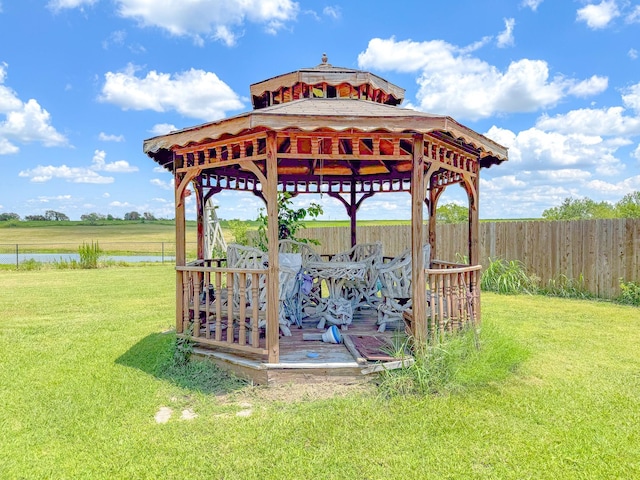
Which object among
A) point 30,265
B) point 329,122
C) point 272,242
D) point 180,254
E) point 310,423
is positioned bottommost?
point 310,423

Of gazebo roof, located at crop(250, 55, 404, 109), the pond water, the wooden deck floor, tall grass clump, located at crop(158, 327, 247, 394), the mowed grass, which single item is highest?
gazebo roof, located at crop(250, 55, 404, 109)

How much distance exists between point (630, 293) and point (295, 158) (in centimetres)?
760

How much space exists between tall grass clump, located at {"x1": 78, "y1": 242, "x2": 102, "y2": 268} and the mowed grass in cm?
1241

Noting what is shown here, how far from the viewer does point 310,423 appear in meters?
3.22

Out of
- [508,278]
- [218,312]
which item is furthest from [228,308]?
[508,278]

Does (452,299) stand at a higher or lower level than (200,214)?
lower

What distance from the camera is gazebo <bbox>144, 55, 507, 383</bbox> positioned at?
3.84m

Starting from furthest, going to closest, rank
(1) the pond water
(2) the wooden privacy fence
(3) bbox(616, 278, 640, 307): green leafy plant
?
(1) the pond water < (2) the wooden privacy fence < (3) bbox(616, 278, 640, 307): green leafy plant

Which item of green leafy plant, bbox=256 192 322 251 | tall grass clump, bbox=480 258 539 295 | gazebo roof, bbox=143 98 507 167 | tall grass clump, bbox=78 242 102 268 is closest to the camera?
gazebo roof, bbox=143 98 507 167

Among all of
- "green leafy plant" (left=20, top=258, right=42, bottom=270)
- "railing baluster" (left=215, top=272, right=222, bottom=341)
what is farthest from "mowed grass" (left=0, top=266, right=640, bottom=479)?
"green leafy plant" (left=20, top=258, right=42, bottom=270)

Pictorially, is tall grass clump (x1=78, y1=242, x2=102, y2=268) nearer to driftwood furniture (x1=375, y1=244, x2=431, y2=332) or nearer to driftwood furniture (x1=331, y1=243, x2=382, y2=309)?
driftwood furniture (x1=331, y1=243, x2=382, y2=309)

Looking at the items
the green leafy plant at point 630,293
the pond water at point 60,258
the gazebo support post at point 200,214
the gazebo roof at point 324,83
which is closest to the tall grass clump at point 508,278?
the green leafy plant at point 630,293

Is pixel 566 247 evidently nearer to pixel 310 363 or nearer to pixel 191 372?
pixel 310 363

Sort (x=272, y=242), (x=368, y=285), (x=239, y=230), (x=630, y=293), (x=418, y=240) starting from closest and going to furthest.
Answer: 1. (x=272, y=242)
2. (x=418, y=240)
3. (x=368, y=285)
4. (x=630, y=293)
5. (x=239, y=230)
